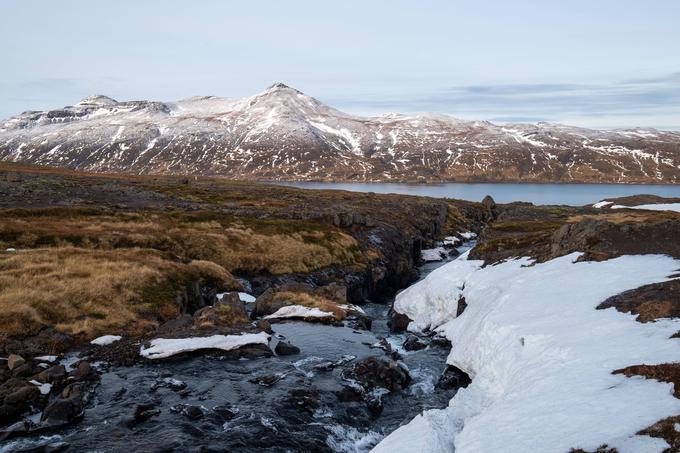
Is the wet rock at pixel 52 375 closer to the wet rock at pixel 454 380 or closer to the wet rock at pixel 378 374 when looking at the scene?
the wet rock at pixel 378 374

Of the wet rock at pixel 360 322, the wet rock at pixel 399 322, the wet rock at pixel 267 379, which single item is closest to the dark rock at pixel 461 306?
the wet rock at pixel 399 322

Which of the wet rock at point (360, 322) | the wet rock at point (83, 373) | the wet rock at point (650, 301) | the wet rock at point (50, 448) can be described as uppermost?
the wet rock at point (650, 301)

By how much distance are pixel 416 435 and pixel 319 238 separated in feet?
144

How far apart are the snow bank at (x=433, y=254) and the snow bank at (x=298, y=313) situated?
143 ft

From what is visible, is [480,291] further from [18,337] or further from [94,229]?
[94,229]

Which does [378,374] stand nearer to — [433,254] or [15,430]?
[15,430]

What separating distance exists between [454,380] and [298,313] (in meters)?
14.8

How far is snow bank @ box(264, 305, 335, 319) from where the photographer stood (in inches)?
1444

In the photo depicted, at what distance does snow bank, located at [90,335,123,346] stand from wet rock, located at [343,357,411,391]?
13.5m

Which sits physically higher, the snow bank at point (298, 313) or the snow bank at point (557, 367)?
the snow bank at point (557, 367)

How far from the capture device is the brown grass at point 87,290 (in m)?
28.0

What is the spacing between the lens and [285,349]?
2844cm

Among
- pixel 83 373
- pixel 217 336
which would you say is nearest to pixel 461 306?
pixel 217 336

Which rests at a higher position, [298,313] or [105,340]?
[105,340]
